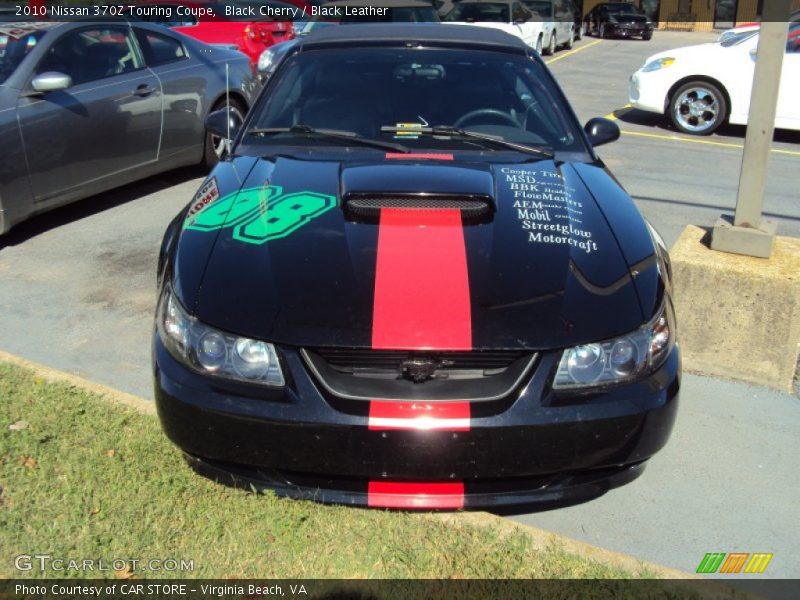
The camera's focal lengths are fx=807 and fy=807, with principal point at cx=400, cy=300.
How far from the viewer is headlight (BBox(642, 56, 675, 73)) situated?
34.4ft

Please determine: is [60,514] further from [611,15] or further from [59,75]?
[611,15]

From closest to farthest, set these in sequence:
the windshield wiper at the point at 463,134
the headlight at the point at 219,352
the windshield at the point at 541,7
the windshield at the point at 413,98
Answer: the headlight at the point at 219,352 → the windshield wiper at the point at 463,134 → the windshield at the point at 413,98 → the windshield at the point at 541,7

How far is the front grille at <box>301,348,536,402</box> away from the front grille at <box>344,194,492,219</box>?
71cm

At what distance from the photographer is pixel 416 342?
7.93 feet

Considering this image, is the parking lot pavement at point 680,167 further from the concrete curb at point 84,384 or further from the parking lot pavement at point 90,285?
the concrete curb at point 84,384

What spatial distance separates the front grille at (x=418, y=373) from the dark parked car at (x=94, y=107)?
3.93 meters

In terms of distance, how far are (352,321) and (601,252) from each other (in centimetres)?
97

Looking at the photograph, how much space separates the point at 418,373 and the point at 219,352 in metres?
0.64

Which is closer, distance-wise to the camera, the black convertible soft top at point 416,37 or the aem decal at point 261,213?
the aem decal at point 261,213

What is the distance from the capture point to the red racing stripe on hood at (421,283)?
95.7 inches

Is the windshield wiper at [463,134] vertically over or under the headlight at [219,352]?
over

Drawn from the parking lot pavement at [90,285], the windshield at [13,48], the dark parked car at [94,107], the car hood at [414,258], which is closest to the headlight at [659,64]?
the dark parked car at [94,107]

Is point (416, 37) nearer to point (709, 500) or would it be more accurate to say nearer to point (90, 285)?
point (90, 285)
